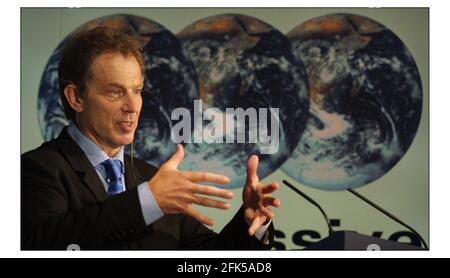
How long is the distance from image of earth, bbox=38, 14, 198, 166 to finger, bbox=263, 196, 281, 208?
0.73 metres

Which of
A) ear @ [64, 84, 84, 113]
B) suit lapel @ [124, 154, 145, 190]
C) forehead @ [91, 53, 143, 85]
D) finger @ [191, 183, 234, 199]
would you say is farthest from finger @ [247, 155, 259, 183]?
ear @ [64, 84, 84, 113]

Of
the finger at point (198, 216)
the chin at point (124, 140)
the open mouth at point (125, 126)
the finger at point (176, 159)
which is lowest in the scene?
the finger at point (198, 216)

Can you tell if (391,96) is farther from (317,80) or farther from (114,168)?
(114,168)

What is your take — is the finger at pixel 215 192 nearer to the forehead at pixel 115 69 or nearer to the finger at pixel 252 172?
the finger at pixel 252 172

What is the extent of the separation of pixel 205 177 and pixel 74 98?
108cm

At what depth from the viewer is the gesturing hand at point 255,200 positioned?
22.5ft

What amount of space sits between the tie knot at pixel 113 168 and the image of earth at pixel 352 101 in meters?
1.13

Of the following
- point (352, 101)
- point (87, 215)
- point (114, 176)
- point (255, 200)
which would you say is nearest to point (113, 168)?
point (114, 176)

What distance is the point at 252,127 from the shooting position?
7090 mm

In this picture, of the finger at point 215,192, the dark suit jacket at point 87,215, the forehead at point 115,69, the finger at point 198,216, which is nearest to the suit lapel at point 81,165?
the dark suit jacket at point 87,215

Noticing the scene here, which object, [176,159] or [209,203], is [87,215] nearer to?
[176,159]

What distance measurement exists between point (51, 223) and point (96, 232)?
0.31 m

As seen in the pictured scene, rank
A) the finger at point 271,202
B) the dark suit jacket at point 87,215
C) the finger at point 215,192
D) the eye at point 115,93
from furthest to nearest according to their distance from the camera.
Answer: the eye at point 115,93
the dark suit jacket at point 87,215
the finger at point 271,202
the finger at point 215,192

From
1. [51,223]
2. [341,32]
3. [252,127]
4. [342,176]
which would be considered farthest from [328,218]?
[51,223]
